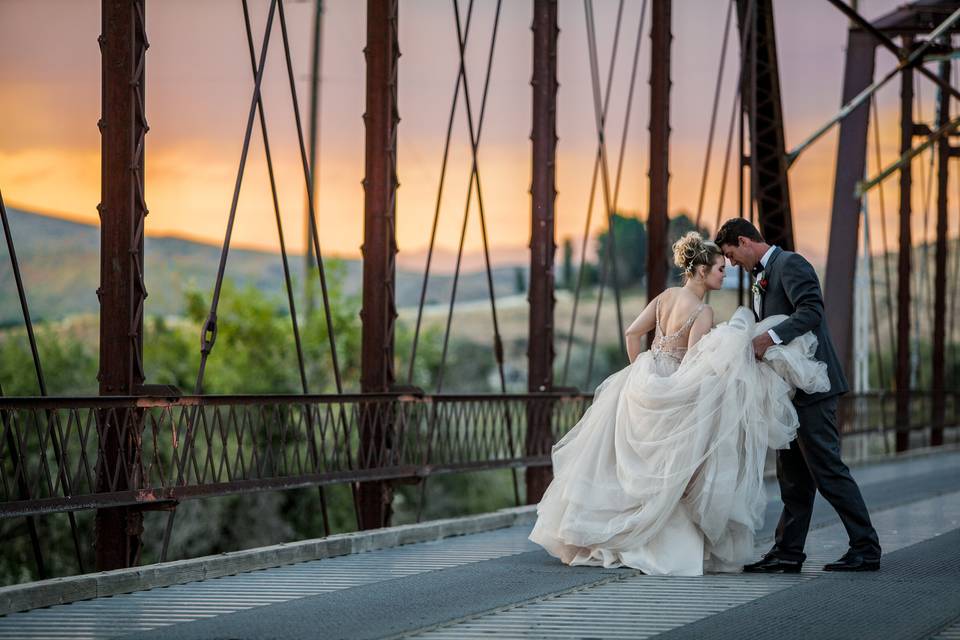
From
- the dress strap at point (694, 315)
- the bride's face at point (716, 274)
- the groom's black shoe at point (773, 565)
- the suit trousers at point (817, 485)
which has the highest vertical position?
the bride's face at point (716, 274)

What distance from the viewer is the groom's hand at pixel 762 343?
8156 millimetres

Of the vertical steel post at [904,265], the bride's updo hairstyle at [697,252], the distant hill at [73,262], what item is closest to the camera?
the bride's updo hairstyle at [697,252]

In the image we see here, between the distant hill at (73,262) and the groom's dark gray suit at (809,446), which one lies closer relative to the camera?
the groom's dark gray suit at (809,446)

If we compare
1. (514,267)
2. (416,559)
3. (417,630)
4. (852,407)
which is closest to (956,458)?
(852,407)

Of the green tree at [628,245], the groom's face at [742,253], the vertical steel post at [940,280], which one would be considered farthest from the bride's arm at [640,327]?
the green tree at [628,245]

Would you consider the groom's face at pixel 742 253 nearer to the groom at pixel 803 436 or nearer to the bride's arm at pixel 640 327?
the groom at pixel 803 436

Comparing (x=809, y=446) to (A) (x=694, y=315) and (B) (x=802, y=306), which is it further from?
(A) (x=694, y=315)

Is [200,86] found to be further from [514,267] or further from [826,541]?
[826,541]

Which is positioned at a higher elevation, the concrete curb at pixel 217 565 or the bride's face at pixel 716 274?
the bride's face at pixel 716 274

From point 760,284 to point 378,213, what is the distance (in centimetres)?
466

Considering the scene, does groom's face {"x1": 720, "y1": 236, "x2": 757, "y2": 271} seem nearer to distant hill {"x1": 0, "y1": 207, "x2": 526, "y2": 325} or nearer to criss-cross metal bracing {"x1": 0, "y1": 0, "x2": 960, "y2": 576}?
criss-cross metal bracing {"x1": 0, "y1": 0, "x2": 960, "y2": 576}

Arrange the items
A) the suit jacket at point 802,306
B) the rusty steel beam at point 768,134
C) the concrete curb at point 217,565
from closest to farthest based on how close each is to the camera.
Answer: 1. the concrete curb at point 217,565
2. the suit jacket at point 802,306
3. the rusty steel beam at point 768,134

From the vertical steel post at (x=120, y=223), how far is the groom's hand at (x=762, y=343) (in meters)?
3.64

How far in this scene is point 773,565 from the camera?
26.5 feet
